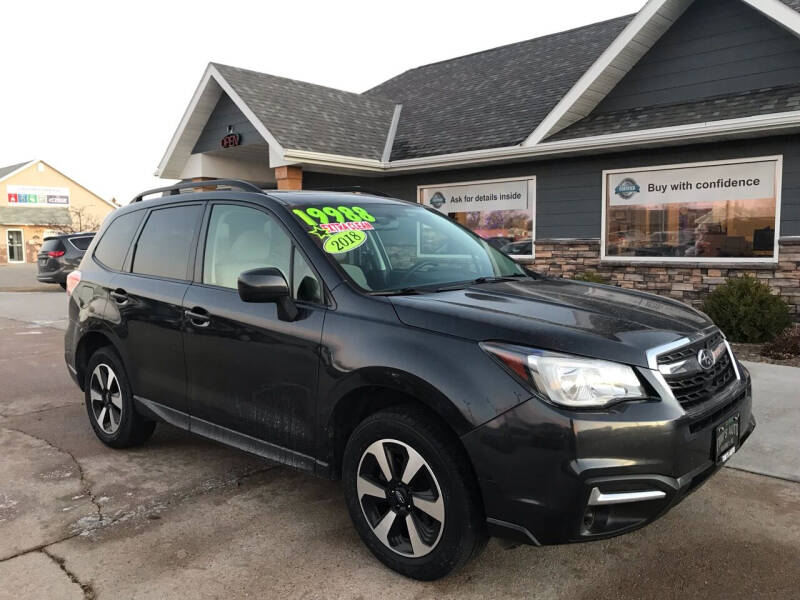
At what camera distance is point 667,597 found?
2830mm

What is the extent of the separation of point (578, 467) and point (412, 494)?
782mm

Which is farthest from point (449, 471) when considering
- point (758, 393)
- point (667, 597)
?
point (758, 393)

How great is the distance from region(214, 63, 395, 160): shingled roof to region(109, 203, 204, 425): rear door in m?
7.71

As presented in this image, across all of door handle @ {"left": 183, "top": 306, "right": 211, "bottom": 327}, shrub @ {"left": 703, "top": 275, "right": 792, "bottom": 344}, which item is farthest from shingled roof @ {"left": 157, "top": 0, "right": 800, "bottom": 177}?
door handle @ {"left": 183, "top": 306, "right": 211, "bottom": 327}

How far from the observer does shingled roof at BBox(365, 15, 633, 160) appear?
40.2 ft

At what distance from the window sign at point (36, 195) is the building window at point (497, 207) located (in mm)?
44200

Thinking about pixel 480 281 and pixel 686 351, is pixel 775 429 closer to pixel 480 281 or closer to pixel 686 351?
pixel 686 351

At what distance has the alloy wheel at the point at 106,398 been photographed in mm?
4703

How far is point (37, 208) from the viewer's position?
47.8 metres

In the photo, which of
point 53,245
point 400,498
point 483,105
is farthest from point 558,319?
point 53,245

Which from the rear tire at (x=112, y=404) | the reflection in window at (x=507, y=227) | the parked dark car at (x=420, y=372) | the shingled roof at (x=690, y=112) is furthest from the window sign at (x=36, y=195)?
the parked dark car at (x=420, y=372)

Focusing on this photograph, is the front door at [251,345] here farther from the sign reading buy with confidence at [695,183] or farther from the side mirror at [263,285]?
the sign reading buy with confidence at [695,183]

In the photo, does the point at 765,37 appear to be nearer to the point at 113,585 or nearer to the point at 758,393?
the point at 758,393

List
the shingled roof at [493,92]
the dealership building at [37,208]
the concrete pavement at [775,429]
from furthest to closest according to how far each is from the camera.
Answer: the dealership building at [37,208], the shingled roof at [493,92], the concrete pavement at [775,429]
